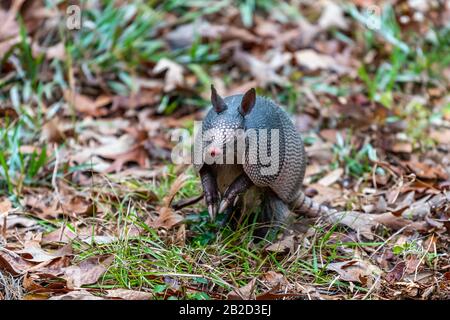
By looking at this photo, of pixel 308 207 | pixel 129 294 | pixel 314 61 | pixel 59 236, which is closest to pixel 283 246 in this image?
pixel 308 207

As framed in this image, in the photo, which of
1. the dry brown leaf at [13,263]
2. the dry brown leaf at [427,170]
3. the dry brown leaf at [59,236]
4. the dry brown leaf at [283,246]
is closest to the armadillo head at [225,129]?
the dry brown leaf at [283,246]

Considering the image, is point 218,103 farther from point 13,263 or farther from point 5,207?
point 5,207

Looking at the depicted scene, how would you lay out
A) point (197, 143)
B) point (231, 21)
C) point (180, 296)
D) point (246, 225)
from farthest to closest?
point (231, 21), point (246, 225), point (197, 143), point (180, 296)

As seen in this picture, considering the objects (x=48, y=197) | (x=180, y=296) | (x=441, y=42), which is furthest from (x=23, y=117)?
(x=441, y=42)

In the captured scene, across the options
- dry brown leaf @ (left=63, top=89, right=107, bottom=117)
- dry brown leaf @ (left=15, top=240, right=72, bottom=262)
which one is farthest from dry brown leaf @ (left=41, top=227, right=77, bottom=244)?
dry brown leaf @ (left=63, top=89, right=107, bottom=117)

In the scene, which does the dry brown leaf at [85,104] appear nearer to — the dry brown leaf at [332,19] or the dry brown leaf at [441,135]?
the dry brown leaf at [332,19]

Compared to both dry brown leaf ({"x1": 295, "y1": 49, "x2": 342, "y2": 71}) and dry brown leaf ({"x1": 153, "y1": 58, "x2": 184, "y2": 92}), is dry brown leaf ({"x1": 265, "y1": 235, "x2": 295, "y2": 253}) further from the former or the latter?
dry brown leaf ({"x1": 295, "y1": 49, "x2": 342, "y2": 71})

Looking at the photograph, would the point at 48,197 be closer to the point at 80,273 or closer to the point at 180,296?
the point at 80,273
